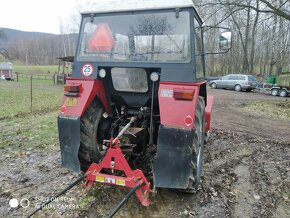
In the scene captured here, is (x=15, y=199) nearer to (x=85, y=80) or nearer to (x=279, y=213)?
(x=85, y=80)

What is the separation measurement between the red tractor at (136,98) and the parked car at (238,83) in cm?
2240

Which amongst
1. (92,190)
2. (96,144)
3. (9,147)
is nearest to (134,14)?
(96,144)

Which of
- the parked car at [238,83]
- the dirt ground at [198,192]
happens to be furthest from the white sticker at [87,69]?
the parked car at [238,83]

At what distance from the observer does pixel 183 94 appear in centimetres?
342

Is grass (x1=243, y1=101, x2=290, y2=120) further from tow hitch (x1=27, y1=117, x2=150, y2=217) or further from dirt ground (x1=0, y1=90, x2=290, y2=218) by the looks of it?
tow hitch (x1=27, y1=117, x2=150, y2=217)

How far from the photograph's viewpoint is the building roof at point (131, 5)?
12.2 ft

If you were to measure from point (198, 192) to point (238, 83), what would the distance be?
22.7 meters

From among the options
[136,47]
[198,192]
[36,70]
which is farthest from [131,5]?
[36,70]

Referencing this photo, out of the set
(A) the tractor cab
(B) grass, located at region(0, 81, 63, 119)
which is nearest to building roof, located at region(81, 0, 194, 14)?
(A) the tractor cab

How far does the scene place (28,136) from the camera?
6.82 m

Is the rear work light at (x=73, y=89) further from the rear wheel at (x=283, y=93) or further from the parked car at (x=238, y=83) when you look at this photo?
the parked car at (x=238, y=83)

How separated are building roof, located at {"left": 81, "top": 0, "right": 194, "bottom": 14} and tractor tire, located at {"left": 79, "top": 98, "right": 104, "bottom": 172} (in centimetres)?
122

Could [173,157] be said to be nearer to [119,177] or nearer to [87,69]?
[119,177]

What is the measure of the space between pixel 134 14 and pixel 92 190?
2.39m
